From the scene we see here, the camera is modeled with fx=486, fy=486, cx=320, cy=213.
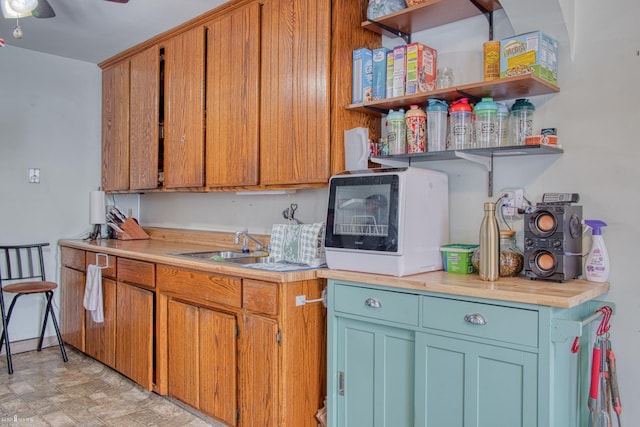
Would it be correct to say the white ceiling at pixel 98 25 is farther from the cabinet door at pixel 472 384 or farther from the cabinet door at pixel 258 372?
the cabinet door at pixel 472 384

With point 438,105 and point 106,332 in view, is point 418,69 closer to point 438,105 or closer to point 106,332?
point 438,105

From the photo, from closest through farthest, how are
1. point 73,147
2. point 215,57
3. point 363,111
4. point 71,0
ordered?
point 363,111
point 71,0
point 215,57
point 73,147

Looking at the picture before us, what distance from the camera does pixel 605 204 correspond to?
5.97 ft

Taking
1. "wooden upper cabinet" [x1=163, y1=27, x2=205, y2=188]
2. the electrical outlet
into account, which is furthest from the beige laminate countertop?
the electrical outlet

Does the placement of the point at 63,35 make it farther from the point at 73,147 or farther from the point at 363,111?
the point at 363,111

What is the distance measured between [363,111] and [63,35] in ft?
7.95

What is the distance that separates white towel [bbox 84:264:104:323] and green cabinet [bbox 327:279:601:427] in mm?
1879

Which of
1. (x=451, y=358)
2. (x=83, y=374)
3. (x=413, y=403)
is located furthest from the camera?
(x=83, y=374)

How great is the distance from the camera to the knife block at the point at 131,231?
3.93 metres

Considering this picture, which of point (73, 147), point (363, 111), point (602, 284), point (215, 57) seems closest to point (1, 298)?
point (73, 147)

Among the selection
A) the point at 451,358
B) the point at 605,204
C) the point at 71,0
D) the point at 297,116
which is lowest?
the point at 451,358

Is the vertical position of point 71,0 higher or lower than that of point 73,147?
higher

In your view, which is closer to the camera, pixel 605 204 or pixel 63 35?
pixel 605 204

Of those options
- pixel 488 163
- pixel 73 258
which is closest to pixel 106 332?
pixel 73 258
